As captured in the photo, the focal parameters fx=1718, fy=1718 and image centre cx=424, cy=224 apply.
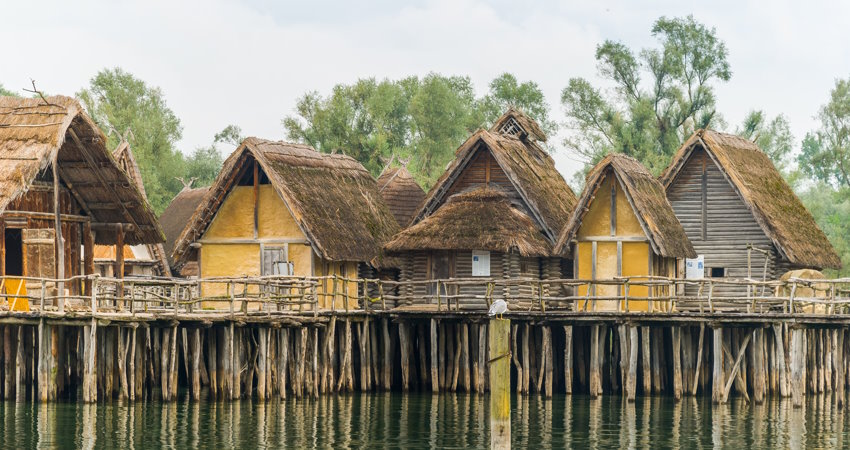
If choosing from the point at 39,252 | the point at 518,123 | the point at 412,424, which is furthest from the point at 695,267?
the point at 39,252

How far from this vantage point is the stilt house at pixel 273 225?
161ft

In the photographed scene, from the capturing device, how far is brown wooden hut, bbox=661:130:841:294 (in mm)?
50438

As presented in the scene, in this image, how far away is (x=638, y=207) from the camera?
47.5m

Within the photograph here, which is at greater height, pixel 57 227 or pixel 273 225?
pixel 273 225

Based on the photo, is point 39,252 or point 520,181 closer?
point 39,252

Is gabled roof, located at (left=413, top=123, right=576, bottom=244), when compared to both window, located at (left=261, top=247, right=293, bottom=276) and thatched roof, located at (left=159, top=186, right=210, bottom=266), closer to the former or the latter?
window, located at (left=261, top=247, right=293, bottom=276)

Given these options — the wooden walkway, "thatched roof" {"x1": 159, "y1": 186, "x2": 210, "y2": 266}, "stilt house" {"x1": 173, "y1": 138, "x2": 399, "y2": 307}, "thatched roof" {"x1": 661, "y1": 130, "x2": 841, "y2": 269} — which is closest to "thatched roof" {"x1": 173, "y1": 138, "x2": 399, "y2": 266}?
"stilt house" {"x1": 173, "y1": 138, "x2": 399, "y2": 307}

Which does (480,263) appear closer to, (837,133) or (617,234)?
(617,234)

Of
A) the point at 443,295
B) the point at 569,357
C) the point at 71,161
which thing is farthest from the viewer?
the point at 443,295

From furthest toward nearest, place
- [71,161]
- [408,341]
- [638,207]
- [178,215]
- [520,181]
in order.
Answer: [178,215]
[520,181]
[408,341]
[638,207]
[71,161]

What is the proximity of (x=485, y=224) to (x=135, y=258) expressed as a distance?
60.9 ft

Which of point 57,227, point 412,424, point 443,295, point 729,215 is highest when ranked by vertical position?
point 729,215

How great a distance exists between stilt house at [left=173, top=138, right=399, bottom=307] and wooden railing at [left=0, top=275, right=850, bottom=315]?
761 millimetres

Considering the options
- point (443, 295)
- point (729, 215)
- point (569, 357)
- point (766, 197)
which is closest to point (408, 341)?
point (443, 295)
